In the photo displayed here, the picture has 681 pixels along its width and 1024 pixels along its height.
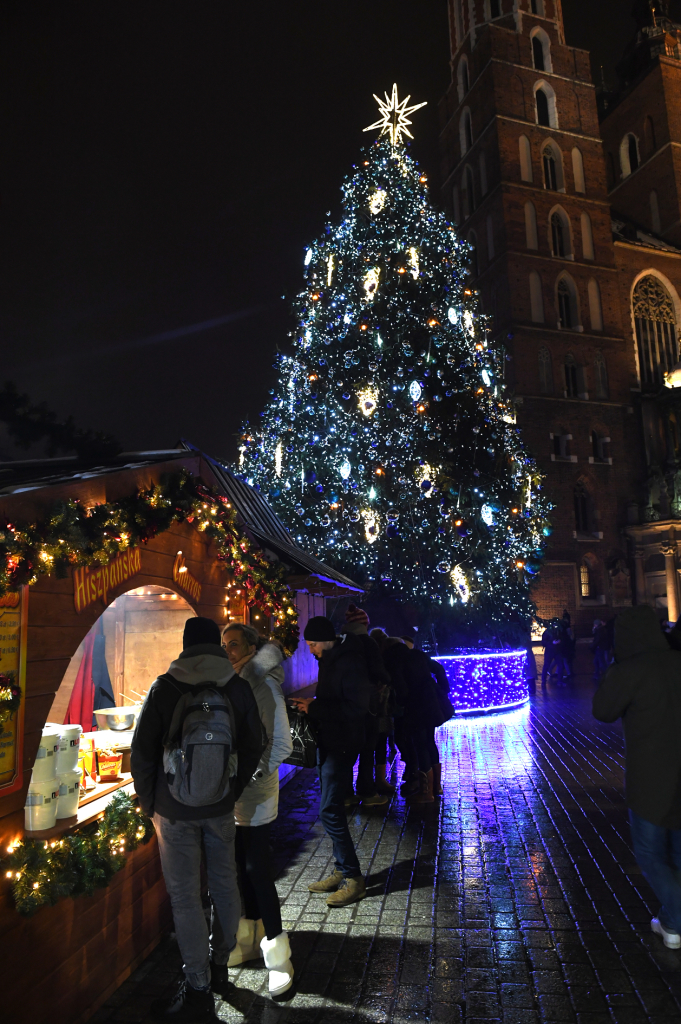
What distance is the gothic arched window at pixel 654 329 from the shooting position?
30031mm

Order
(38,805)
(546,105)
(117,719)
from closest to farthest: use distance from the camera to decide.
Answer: (38,805), (117,719), (546,105)

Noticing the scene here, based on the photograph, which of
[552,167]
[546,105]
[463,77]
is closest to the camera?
[552,167]

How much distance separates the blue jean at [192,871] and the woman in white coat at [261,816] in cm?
35

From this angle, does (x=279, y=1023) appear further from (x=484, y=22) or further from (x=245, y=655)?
(x=484, y=22)

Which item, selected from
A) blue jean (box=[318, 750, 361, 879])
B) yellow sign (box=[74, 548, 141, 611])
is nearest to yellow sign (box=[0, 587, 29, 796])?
yellow sign (box=[74, 548, 141, 611])

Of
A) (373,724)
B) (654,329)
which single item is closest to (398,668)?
(373,724)

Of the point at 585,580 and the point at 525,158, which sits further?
the point at 525,158

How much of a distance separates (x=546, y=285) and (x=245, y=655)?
27.9m

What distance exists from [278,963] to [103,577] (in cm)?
214

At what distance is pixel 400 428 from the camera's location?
517 inches

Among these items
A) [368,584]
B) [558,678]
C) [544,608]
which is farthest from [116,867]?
[544,608]

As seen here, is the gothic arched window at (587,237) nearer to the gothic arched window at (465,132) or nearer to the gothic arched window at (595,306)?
the gothic arched window at (595,306)

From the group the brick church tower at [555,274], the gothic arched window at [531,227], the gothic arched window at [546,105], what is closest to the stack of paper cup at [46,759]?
the brick church tower at [555,274]

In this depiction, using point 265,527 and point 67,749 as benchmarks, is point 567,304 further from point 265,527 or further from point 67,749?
point 67,749
